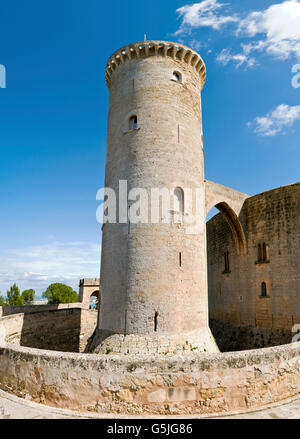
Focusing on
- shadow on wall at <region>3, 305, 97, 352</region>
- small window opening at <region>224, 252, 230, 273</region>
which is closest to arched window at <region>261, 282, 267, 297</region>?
small window opening at <region>224, 252, 230, 273</region>

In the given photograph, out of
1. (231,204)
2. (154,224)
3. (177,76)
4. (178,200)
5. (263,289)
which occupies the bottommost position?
(263,289)

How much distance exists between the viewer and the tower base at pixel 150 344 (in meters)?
8.69

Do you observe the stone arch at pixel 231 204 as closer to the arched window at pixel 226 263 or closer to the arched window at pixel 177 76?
the arched window at pixel 226 263

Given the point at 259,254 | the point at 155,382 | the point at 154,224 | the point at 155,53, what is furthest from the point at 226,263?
the point at 155,382

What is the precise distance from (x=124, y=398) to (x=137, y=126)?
8.96 m

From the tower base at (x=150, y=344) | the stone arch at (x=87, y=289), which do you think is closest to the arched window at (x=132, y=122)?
the tower base at (x=150, y=344)

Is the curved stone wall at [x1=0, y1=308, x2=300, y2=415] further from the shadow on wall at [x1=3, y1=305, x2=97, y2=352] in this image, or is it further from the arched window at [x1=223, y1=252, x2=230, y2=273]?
the arched window at [x1=223, y1=252, x2=230, y2=273]

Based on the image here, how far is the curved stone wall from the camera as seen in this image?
493cm

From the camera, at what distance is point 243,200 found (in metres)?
16.3

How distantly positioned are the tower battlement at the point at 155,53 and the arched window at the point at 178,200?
5817 millimetres

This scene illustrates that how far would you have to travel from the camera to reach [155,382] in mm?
4945

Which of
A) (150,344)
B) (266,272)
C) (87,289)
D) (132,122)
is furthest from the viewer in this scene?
(87,289)

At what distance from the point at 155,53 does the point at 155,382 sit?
11.7 m

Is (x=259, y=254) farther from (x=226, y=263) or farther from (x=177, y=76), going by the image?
(x=177, y=76)
